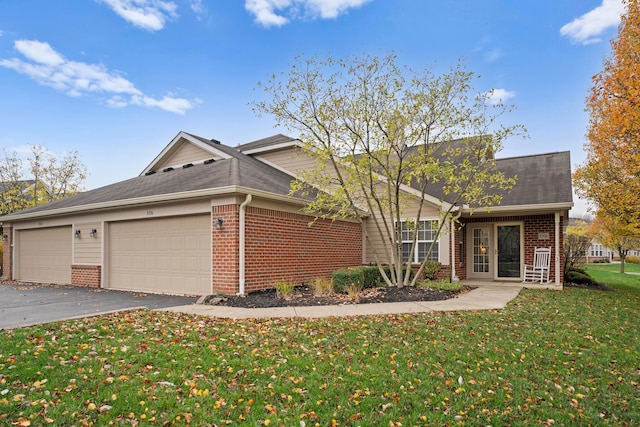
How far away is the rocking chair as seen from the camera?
41.8 ft

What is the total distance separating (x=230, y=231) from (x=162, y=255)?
2.77 metres

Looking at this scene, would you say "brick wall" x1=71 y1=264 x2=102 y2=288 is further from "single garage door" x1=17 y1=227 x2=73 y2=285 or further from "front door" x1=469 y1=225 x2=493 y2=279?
"front door" x1=469 y1=225 x2=493 y2=279

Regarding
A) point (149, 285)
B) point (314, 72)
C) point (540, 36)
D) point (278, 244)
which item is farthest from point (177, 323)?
point (540, 36)

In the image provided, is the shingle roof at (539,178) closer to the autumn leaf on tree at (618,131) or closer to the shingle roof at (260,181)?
the shingle roof at (260,181)

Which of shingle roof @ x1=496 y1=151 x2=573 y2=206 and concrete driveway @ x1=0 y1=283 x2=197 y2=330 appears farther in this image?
shingle roof @ x1=496 y1=151 x2=573 y2=206

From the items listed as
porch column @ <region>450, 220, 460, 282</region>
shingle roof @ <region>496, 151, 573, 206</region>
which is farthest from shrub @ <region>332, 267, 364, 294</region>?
shingle roof @ <region>496, 151, 573, 206</region>

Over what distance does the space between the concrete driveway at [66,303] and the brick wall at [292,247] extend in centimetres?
177

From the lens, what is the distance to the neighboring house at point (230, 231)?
949 cm

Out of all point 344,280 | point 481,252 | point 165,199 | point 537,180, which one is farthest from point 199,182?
point 537,180

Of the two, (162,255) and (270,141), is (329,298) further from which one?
(270,141)

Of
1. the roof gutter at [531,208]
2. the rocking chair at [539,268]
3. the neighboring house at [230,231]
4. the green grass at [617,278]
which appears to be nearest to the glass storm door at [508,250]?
the neighboring house at [230,231]

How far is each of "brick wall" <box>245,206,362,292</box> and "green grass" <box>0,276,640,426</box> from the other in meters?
3.10

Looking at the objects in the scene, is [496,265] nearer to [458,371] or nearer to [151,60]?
[458,371]

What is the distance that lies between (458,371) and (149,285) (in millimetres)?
8966
